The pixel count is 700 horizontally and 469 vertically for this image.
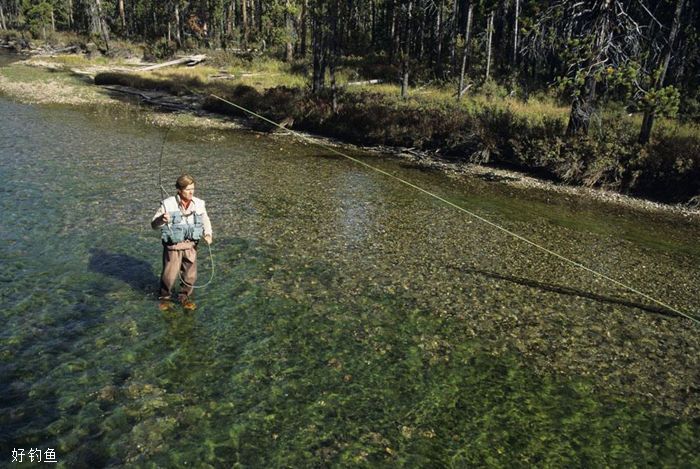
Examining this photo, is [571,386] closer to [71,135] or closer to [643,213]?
[643,213]

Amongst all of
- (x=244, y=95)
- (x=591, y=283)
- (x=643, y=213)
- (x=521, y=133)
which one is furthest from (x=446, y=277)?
(x=244, y=95)

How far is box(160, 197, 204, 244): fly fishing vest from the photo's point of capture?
9.69m

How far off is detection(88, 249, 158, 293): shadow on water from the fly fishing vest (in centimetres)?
201

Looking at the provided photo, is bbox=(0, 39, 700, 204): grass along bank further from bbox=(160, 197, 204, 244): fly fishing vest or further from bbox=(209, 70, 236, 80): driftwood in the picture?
bbox=(160, 197, 204, 244): fly fishing vest

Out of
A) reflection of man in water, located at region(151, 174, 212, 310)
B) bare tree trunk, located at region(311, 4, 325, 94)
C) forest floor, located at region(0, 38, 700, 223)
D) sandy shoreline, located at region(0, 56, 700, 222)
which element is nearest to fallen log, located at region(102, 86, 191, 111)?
forest floor, located at region(0, 38, 700, 223)

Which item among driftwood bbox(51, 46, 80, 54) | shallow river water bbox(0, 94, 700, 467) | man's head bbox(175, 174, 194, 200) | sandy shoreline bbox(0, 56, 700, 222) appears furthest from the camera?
driftwood bbox(51, 46, 80, 54)

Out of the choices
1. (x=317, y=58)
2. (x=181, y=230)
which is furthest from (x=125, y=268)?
(x=317, y=58)

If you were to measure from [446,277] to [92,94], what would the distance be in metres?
37.2

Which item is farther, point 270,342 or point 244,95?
point 244,95

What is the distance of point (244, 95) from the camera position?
3809 cm

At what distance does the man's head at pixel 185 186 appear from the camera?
31.1 feet

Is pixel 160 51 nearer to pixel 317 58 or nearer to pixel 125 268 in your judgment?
pixel 317 58

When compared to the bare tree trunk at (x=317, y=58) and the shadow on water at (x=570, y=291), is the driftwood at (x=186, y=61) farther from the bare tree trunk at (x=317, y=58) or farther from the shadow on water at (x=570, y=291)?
the shadow on water at (x=570, y=291)

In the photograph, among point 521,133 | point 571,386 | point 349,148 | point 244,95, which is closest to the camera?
point 571,386
